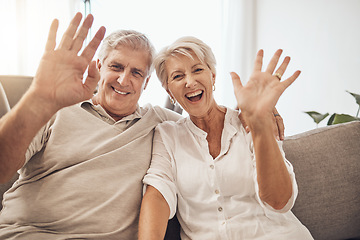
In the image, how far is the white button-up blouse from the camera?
1078mm

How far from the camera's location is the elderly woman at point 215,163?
911 millimetres

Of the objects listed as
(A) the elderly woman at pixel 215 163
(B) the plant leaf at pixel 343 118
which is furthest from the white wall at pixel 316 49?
(A) the elderly woman at pixel 215 163

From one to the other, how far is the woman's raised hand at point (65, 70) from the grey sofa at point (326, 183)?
22.8 inches

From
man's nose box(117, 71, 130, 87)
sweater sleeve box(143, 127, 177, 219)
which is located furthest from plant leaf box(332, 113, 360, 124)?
man's nose box(117, 71, 130, 87)

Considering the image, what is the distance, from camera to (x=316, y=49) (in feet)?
9.75

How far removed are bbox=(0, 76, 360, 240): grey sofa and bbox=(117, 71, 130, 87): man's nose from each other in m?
0.45

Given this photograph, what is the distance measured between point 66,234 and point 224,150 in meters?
0.66

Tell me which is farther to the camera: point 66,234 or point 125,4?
point 125,4

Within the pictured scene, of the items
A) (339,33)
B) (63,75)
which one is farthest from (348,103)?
(63,75)

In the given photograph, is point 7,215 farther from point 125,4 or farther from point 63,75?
point 125,4

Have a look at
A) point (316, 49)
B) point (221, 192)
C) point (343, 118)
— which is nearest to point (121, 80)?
point (221, 192)

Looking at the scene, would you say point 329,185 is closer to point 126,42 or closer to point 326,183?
point 326,183

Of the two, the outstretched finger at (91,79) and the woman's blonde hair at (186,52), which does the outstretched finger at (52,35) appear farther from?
the woman's blonde hair at (186,52)

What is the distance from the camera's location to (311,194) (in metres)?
1.32
